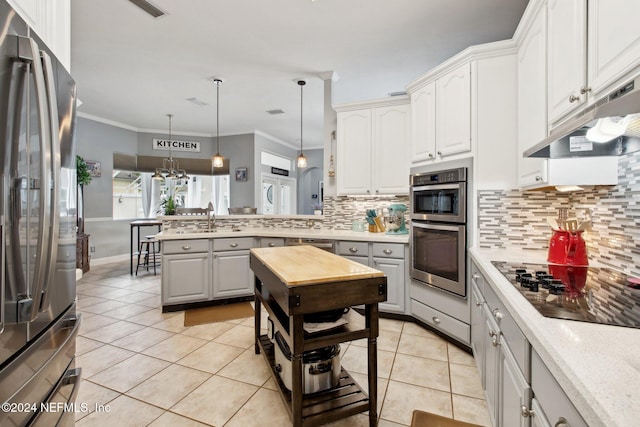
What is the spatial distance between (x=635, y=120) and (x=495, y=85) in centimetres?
138

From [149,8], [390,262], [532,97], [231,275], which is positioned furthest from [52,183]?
[231,275]

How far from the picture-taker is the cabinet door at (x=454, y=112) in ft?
8.25

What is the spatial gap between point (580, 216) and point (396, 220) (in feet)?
5.66

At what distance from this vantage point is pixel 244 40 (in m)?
3.44

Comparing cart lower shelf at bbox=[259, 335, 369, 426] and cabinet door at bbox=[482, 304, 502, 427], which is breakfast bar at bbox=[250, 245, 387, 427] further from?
cabinet door at bbox=[482, 304, 502, 427]

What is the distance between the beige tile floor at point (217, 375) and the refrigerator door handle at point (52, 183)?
1296 mm

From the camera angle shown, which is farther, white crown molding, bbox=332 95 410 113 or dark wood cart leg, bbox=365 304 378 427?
white crown molding, bbox=332 95 410 113

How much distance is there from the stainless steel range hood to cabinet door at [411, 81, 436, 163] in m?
1.30

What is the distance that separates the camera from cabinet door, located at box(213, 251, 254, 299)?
3779 mm

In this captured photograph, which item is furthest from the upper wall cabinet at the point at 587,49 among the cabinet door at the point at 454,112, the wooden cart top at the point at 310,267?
the wooden cart top at the point at 310,267

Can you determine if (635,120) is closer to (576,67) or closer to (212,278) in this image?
(576,67)

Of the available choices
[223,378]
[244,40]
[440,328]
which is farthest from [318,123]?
[223,378]

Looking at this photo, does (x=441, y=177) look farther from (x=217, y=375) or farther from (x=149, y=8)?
(x=149, y=8)

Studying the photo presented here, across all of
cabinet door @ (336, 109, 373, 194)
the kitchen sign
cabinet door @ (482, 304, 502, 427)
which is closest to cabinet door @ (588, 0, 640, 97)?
cabinet door @ (482, 304, 502, 427)
